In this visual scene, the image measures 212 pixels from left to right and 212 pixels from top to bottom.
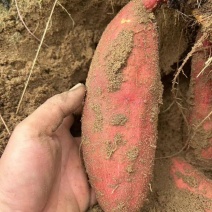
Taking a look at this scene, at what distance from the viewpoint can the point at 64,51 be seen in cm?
120

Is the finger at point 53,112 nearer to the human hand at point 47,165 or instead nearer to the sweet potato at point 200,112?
the human hand at point 47,165

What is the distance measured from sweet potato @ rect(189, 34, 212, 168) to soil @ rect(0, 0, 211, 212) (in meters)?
0.10

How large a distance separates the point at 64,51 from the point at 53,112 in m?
0.25

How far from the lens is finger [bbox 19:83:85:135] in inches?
41.1

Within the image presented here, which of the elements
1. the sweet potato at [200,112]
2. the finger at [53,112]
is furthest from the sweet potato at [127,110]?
the sweet potato at [200,112]

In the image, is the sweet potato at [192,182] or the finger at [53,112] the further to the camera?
the sweet potato at [192,182]

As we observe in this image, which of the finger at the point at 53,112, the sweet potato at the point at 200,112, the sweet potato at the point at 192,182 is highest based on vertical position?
the finger at the point at 53,112

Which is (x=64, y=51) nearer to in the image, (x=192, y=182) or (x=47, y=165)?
(x=47, y=165)

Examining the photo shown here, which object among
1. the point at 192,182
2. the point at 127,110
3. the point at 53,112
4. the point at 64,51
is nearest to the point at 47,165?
the point at 53,112

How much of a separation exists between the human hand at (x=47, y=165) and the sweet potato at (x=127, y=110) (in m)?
0.12

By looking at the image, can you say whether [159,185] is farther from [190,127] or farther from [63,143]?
[63,143]

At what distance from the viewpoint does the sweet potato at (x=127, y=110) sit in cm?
102

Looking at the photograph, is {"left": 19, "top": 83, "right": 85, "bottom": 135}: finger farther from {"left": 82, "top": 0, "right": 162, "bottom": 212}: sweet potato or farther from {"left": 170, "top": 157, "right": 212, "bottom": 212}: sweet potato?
{"left": 170, "top": 157, "right": 212, "bottom": 212}: sweet potato

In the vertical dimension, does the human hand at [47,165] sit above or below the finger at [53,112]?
below
